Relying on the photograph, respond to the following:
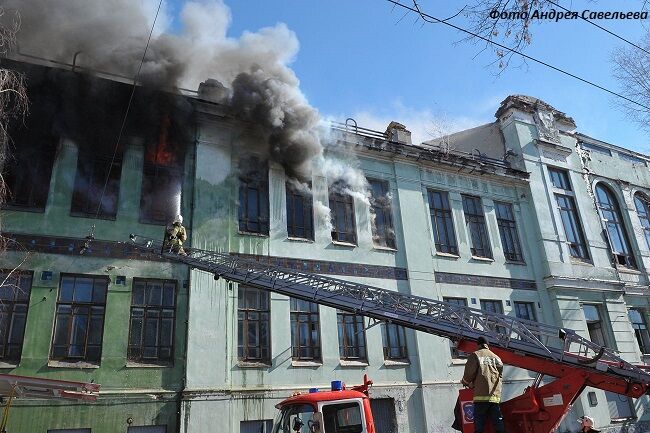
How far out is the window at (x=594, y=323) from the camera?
58.9 feet

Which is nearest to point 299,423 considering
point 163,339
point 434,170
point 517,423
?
point 517,423

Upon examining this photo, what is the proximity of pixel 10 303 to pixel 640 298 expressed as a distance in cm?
2253

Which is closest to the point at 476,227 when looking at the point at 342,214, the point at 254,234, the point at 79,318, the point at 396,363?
the point at 342,214

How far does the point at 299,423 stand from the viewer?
Answer: 6.90 metres

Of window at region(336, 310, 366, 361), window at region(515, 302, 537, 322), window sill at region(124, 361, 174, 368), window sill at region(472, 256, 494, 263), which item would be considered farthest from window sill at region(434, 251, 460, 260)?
window sill at region(124, 361, 174, 368)

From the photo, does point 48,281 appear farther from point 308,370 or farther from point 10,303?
point 308,370

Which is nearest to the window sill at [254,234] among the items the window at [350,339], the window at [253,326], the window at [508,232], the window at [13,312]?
the window at [253,326]

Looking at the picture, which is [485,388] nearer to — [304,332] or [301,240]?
[304,332]

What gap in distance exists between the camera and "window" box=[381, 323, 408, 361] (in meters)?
13.9

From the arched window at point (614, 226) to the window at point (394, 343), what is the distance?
11795 millimetres

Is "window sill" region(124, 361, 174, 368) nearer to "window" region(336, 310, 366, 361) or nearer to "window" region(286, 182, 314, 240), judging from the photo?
"window" region(336, 310, 366, 361)

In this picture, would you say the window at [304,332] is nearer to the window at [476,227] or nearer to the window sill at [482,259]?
the window sill at [482,259]

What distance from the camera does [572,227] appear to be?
1964 centimetres

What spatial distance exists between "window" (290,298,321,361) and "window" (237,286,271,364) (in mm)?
742
